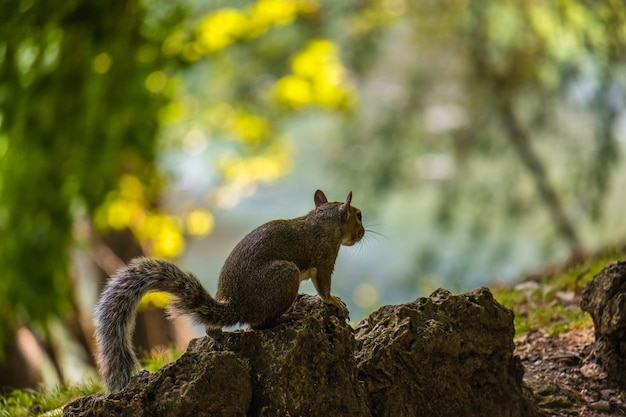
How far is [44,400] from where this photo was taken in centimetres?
397

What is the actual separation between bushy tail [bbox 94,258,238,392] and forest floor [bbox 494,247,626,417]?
1.56 m

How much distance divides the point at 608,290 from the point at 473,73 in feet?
19.9

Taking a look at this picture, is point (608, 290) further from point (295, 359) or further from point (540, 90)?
point (540, 90)

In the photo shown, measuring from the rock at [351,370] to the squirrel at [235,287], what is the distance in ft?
0.21

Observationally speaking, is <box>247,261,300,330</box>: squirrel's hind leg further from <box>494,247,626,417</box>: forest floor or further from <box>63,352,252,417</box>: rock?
<box>494,247,626,417</box>: forest floor

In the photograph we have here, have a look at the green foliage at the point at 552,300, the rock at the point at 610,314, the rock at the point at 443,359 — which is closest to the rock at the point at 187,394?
the rock at the point at 443,359

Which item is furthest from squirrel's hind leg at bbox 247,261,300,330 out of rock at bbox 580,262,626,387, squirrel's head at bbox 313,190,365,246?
rock at bbox 580,262,626,387

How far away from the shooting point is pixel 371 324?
3320 millimetres

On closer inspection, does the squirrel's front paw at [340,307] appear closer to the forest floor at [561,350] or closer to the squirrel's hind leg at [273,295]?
the squirrel's hind leg at [273,295]

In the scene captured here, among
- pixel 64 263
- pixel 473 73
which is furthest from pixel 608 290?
pixel 473 73

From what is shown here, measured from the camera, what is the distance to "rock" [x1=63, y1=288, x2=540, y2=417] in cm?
267

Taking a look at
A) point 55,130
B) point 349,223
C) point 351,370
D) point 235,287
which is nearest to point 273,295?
point 235,287

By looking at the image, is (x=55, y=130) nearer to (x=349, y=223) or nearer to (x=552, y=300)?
(x=349, y=223)

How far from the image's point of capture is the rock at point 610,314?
355cm
